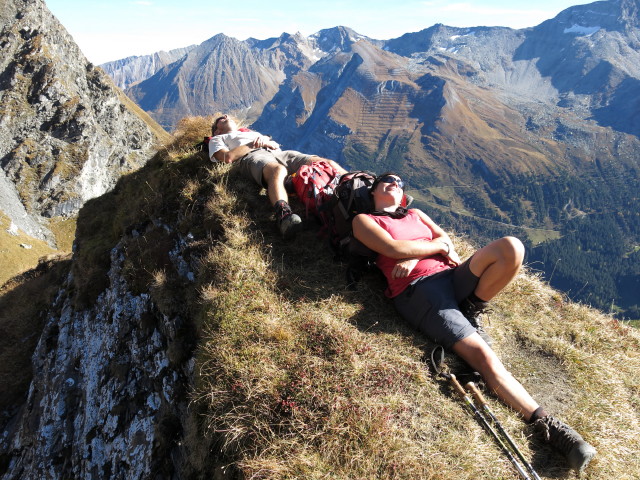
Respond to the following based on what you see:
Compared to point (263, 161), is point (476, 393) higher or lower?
lower

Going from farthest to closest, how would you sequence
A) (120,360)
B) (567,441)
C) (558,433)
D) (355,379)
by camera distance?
(120,360) < (355,379) < (558,433) < (567,441)

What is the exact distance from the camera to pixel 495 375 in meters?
5.82

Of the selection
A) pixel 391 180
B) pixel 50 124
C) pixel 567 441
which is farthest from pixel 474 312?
pixel 50 124

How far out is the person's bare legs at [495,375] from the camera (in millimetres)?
5621

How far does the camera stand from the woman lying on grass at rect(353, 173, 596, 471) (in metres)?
5.79

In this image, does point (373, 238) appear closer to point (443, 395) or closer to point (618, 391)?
point (443, 395)

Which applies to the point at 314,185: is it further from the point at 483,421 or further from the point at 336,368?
the point at 483,421

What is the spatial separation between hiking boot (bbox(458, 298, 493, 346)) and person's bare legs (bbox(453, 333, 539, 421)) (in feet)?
2.06

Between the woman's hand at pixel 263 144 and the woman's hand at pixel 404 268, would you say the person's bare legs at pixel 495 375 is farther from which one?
the woman's hand at pixel 263 144

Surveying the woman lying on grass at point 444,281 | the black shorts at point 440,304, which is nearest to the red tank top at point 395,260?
the woman lying on grass at point 444,281

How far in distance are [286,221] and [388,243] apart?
8.39 ft

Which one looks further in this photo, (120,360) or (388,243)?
(120,360)

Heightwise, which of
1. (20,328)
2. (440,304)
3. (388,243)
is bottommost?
(20,328)

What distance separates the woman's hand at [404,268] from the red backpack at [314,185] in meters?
2.69
